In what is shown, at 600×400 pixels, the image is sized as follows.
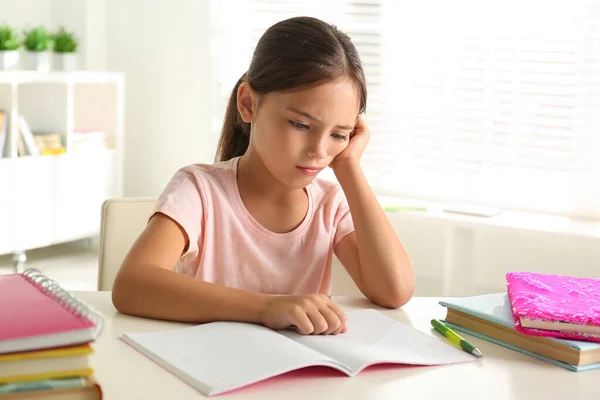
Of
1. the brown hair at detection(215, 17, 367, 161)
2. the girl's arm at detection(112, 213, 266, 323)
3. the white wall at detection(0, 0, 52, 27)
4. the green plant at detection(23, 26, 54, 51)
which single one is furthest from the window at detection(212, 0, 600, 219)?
the girl's arm at detection(112, 213, 266, 323)

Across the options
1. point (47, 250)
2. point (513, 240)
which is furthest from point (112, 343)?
point (47, 250)

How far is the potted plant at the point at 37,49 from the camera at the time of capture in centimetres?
417

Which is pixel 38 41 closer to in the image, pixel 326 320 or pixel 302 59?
pixel 302 59

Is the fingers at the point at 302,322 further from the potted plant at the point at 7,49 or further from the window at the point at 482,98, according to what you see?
the potted plant at the point at 7,49

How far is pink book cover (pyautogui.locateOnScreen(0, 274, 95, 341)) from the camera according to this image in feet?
2.77

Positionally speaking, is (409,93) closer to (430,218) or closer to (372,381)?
(430,218)

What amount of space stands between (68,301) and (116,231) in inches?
33.1

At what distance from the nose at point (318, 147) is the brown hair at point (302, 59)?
0.31 ft

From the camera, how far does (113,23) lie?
4.56 metres

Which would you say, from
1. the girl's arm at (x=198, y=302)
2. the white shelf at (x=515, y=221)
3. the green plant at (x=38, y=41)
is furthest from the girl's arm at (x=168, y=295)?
the green plant at (x=38, y=41)

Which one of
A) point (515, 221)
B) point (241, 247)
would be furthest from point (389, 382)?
point (515, 221)

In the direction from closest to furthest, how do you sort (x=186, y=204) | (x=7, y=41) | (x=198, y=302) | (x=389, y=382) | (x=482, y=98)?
(x=389, y=382) < (x=198, y=302) < (x=186, y=204) < (x=482, y=98) < (x=7, y=41)

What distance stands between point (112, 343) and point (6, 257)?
10.9ft

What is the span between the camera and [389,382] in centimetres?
104
